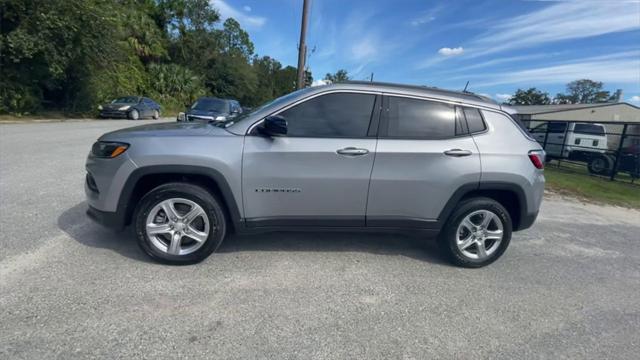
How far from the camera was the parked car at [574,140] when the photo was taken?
12.1 metres

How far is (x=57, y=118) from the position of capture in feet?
54.6

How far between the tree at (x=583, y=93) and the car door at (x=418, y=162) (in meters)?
105

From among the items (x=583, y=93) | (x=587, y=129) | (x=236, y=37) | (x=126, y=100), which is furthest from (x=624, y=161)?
(x=583, y=93)

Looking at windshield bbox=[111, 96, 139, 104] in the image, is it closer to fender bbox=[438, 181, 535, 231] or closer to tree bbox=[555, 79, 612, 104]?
fender bbox=[438, 181, 535, 231]

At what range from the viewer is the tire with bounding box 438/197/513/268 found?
11.0ft

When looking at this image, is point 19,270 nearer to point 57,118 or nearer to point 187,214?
point 187,214

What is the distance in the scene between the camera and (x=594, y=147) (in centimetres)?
1193

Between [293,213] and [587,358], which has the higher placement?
[293,213]

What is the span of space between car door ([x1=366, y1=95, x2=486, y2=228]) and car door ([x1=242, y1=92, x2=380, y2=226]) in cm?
15

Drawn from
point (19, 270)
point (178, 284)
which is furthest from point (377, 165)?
point (19, 270)

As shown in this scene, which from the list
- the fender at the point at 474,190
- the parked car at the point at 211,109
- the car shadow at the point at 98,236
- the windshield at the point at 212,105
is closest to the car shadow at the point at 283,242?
the car shadow at the point at 98,236

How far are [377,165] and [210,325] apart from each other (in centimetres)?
197

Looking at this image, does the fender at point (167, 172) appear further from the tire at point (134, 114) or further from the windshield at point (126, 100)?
the windshield at point (126, 100)

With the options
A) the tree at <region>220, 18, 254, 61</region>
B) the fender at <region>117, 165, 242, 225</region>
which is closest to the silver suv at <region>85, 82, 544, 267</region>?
the fender at <region>117, 165, 242, 225</region>
